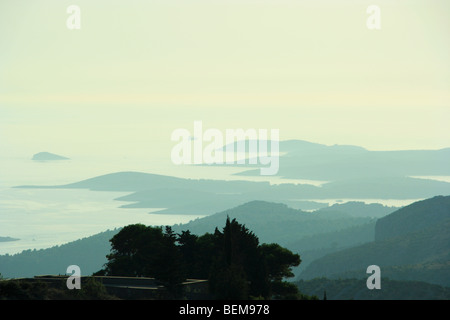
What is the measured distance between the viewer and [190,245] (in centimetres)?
12756

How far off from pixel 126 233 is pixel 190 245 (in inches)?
784

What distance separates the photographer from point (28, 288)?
310ft

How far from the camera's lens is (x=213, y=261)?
119m

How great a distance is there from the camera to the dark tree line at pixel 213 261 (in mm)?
101500

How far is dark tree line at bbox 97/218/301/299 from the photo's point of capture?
10150 centimetres
